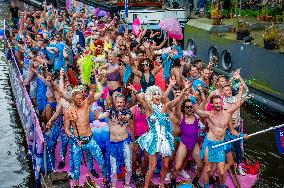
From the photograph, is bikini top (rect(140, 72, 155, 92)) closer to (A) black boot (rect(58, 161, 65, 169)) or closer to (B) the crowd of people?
(B) the crowd of people

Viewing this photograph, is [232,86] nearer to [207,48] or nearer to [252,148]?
[252,148]

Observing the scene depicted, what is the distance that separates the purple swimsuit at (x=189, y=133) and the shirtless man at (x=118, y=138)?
103cm

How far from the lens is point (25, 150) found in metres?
13.8

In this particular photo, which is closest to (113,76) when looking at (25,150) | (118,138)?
(118,138)

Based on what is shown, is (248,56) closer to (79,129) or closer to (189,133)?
(189,133)

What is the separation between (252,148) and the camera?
1380cm

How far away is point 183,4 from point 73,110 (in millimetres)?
25026

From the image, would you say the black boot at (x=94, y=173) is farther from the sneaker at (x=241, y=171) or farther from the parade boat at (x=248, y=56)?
the parade boat at (x=248, y=56)

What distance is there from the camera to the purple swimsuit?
8.80 metres

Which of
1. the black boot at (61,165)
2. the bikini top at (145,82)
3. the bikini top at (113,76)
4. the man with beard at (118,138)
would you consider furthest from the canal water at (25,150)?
the man with beard at (118,138)

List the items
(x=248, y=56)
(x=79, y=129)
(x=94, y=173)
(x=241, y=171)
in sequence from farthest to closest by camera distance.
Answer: (x=248, y=56) → (x=241, y=171) → (x=94, y=173) → (x=79, y=129)

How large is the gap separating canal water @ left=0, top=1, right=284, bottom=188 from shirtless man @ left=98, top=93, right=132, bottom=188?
141 inches

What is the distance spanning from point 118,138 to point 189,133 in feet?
4.40

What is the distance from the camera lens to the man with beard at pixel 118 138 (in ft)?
28.9
